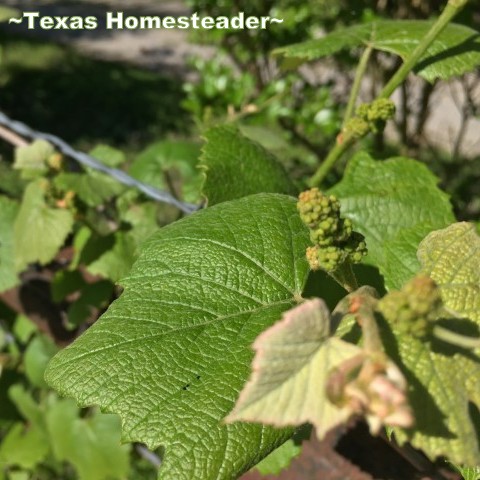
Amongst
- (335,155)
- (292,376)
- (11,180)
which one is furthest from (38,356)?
(11,180)

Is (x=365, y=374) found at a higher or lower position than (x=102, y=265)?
higher

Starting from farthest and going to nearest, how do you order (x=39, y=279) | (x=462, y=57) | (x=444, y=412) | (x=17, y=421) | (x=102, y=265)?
1. (x=17, y=421)
2. (x=39, y=279)
3. (x=102, y=265)
4. (x=462, y=57)
5. (x=444, y=412)

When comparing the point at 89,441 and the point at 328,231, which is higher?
the point at 328,231

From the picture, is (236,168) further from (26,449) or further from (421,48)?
(26,449)

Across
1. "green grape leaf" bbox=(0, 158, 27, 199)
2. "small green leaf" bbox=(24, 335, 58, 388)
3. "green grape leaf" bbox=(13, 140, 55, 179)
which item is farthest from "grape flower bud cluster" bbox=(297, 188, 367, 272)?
"green grape leaf" bbox=(0, 158, 27, 199)

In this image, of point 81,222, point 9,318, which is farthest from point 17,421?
point 81,222

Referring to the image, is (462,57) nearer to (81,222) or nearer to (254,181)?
(254,181)

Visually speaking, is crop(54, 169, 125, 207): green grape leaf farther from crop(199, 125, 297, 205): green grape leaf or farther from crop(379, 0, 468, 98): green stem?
crop(379, 0, 468, 98): green stem
